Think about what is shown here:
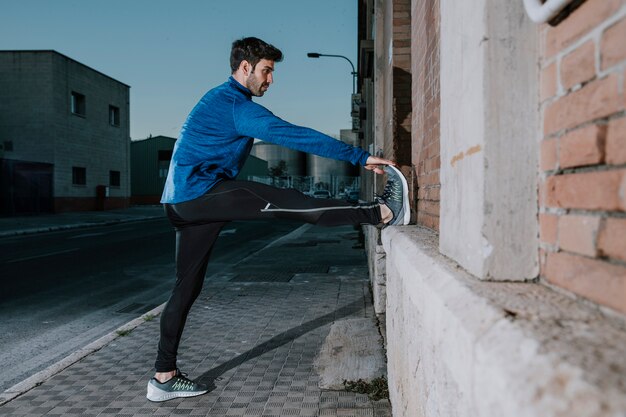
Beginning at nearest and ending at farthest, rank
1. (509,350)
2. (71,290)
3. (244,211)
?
1. (509,350)
2. (244,211)
3. (71,290)

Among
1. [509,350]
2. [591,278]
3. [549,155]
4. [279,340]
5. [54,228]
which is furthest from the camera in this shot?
[54,228]

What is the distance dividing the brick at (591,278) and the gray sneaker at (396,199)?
2082 millimetres

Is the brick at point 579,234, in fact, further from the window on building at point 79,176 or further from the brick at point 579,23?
the window on building at point 79,176

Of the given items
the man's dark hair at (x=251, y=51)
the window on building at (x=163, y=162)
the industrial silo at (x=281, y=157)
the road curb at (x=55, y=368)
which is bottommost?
the road curb at (x=55, y=368)

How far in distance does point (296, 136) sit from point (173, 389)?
5.89 feet

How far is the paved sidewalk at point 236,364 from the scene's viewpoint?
132 inches

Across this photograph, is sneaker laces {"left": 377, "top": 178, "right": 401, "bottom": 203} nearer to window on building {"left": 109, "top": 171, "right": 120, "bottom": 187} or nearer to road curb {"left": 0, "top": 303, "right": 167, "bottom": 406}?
road curb {"left": 0, "top": 303, "right": 167, "bottom": 406}

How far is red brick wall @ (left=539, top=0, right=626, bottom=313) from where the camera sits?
3.12ft

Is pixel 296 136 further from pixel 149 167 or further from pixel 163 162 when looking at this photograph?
pixel 163 162

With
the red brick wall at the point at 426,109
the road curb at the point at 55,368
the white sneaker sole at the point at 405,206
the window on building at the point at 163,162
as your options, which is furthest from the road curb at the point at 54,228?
the window on building at the point at 163,162

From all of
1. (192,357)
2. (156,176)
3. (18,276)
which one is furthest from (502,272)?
(156,176)

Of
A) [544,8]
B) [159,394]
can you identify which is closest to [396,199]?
[159,394]

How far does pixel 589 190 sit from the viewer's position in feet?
3.46

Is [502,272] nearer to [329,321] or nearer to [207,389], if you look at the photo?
[207,389]
